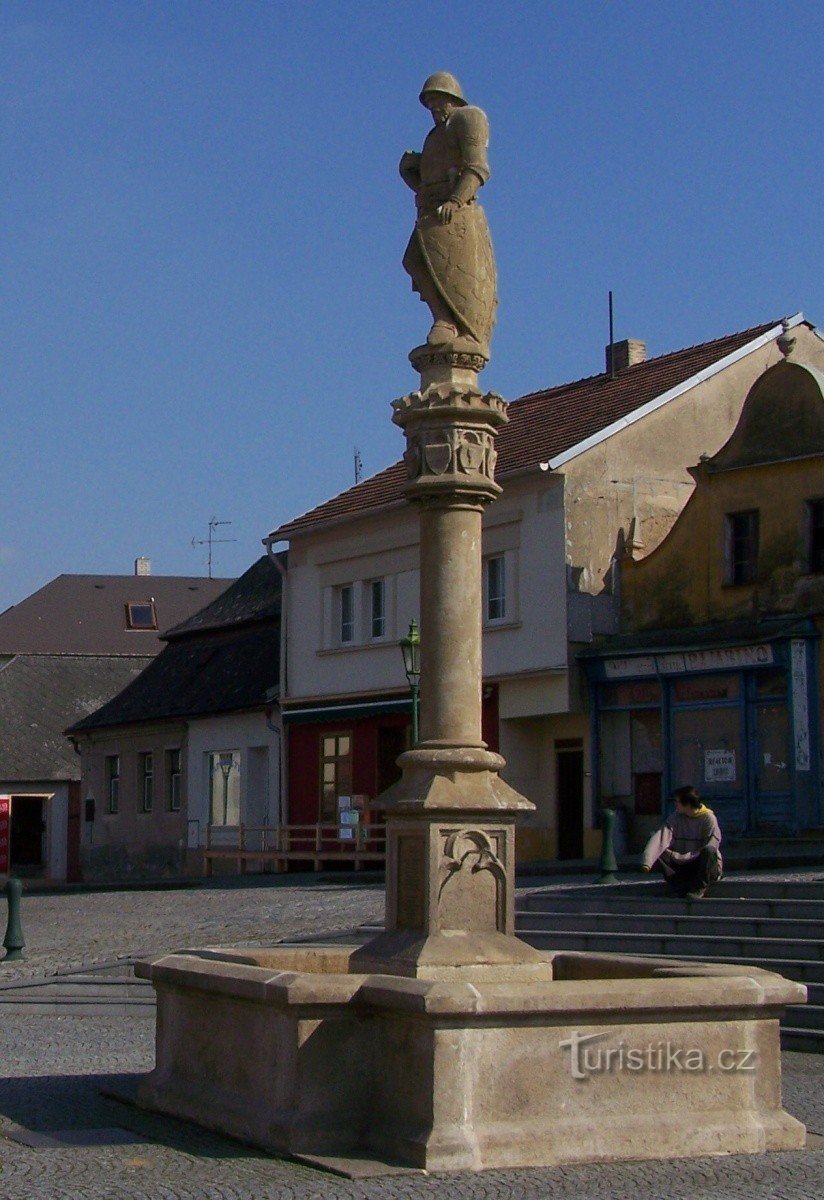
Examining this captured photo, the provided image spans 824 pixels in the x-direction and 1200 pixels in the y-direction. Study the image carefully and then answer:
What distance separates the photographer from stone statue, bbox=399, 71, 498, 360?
10.4 m

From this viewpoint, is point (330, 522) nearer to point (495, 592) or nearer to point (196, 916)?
point (495, 592)

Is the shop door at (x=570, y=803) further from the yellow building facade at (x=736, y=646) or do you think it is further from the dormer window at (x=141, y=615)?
the dormer window at (x=141, y=615)

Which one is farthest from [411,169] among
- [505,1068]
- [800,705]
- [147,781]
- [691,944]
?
[147,781]

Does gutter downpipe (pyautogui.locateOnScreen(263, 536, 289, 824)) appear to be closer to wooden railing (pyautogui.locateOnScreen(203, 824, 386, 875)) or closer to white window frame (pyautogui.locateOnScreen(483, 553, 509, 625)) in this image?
wooden railing (pyautogui.locateOnScreen(203, 824, 386, 875))

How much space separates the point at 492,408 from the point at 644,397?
81.9 feet

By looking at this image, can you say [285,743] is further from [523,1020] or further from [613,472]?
[523,1020]

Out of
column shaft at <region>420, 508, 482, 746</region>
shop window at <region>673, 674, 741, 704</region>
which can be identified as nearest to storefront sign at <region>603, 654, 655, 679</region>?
shop window at <region>673, 674, 741, 704</region>

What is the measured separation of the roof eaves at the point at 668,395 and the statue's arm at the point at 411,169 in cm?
2180

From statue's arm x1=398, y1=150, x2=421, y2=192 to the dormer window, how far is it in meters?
57.8

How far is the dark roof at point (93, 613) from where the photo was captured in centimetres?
6562

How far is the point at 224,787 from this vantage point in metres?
42.2

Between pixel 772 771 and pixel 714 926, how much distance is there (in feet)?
44.2

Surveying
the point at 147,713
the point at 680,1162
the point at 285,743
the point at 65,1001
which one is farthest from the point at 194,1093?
the point at 147,713


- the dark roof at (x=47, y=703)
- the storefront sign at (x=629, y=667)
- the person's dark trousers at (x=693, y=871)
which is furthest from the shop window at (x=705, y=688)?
the dark roof at (x=47, y=703)
